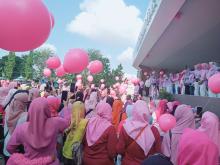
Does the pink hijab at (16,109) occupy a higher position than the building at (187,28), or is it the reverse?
the building at (187,28)

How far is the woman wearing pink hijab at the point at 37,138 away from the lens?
331 centimetres

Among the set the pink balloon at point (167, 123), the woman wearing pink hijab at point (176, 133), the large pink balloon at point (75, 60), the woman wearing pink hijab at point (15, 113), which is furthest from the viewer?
the large pink balloon at point (75, 60)

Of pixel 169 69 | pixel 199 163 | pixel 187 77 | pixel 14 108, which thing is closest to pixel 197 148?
pixel 199 163

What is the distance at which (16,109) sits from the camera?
4492 millimetres

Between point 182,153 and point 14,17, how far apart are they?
231cm

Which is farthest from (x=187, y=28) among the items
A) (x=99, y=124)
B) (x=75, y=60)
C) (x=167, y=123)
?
(x=99, y=124)

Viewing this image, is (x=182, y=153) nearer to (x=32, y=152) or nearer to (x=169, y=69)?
(x=32, y=152)

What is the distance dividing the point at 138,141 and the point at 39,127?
123cm

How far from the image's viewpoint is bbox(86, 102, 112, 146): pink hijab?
13.2 feet

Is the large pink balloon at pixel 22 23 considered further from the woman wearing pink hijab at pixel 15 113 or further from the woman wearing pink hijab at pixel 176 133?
the woman wearing pink hijab at pixel 176 133

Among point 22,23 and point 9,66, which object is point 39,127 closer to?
point 22,23

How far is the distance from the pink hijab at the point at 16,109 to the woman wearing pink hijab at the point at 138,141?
5.13 feet

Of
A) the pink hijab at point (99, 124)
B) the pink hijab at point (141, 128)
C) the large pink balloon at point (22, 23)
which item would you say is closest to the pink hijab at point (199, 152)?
the pink hijab at point (141, 128)

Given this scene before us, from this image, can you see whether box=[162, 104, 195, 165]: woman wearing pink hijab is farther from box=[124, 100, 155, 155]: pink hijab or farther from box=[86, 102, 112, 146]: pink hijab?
box=[86, 102, 112, 146]: pink hijab
